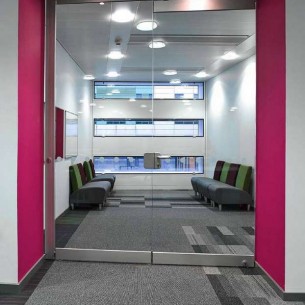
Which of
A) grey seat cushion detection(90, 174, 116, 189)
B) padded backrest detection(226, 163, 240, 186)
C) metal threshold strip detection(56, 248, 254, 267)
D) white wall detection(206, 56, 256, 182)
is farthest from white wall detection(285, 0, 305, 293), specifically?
grey seat cushion detection(90, 174, 116, 189)

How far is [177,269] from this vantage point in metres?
2.80

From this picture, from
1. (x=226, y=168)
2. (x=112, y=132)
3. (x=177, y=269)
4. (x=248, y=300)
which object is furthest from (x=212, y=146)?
(x=248, y=300)

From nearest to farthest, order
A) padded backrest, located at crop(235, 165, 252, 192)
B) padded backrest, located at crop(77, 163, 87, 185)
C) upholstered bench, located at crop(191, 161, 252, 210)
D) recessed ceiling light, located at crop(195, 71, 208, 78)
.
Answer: padded backrest, located at crop(235, 165, 252, 192) < upholstered bench, located at crop(191, 161, 252, 210) < recessed ceiling light, located at crop(195, 71, 208, 78) < padded backrest, located at crop(77, 163, 87, 185)

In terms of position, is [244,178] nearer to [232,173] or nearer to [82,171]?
[232,173]

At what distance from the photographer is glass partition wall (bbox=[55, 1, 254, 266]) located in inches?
130

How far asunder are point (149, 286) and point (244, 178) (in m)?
→ 1.48

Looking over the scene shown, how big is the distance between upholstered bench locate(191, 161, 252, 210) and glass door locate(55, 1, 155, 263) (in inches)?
23.6

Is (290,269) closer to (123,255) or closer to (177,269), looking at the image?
(177,269)

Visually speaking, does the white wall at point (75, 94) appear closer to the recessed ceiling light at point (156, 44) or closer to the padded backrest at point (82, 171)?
the padded backrest at point (82, 171)

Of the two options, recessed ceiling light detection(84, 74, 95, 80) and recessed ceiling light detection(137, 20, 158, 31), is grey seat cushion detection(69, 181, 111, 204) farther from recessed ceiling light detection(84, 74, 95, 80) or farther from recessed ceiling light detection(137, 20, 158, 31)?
recessed ceiling light detection(137, 20, 158, 31)

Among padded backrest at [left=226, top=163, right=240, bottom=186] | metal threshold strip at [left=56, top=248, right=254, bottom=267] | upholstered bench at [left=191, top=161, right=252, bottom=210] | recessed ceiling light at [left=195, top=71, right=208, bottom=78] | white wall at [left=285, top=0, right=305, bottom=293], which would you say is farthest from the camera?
recessed ceiling light at [left=195, top=71, right=208, bottom=78]

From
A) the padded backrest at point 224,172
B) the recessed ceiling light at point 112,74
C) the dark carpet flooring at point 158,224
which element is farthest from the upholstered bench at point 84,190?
the padded backrest at point 224,172

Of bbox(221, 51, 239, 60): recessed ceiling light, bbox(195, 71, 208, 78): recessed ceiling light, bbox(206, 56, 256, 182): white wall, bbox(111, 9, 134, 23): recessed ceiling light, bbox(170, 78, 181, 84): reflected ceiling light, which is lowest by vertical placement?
bbox(206, 56, 256, 182): white wall

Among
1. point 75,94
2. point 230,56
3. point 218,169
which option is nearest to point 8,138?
point 75,94
